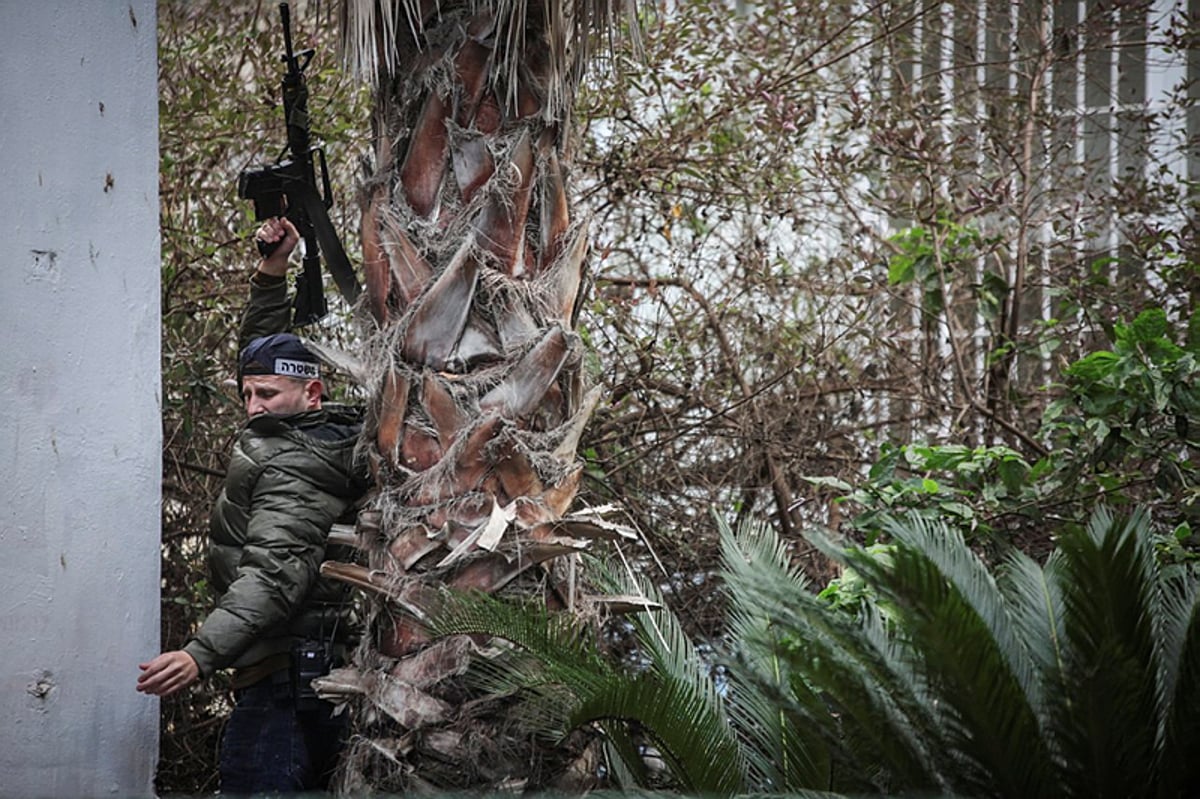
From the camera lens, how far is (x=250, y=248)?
20.3 feet

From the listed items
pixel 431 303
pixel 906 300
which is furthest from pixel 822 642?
pixel 906 300

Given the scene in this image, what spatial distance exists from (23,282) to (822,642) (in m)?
2.70

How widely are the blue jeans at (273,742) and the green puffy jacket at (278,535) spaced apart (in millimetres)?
215

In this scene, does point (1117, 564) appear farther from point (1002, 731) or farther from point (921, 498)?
point (921, 498)

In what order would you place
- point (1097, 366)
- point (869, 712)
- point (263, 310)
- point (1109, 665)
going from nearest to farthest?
1. point (1109, 665)
2. point (869, 712)
3. point (263, 310)
4. point (1097, 366)

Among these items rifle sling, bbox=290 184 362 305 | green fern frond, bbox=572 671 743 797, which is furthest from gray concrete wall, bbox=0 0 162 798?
green fern frond, bbox=572 671 743 797

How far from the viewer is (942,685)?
3.44 meters

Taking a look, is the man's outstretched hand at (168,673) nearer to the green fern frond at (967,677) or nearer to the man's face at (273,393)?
the man's face at (273,393)

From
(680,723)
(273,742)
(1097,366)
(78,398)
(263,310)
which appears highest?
(263,310)

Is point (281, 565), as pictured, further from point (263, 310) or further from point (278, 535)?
point (263, 310)

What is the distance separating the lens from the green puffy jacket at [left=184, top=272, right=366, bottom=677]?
4066mm

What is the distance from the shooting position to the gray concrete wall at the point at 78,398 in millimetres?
4215

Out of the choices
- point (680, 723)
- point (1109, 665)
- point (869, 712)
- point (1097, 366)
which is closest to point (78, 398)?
point (680, 723)

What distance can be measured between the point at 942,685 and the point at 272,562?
201 cm
